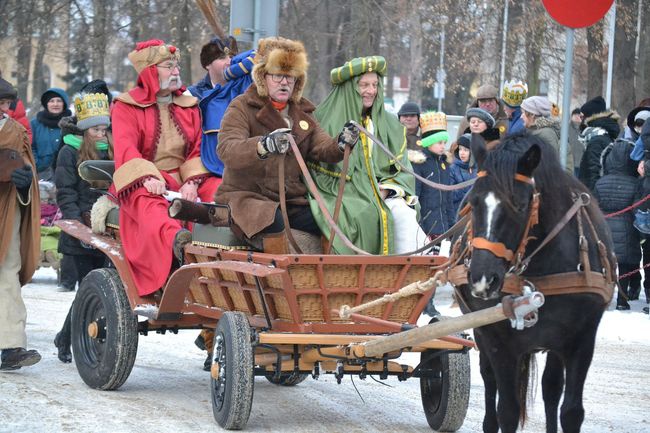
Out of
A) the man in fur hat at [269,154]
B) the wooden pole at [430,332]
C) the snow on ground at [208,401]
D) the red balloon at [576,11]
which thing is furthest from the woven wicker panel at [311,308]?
the red balloon at [576,11]

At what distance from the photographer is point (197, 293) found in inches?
297

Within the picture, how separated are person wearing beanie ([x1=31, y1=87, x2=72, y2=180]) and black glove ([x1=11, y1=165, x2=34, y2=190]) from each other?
239 inches

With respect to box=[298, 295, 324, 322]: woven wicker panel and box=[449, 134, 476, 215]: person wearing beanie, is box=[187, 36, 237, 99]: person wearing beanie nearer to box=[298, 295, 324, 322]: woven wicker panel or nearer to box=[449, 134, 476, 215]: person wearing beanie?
box=[298, 295, 324, 322]: woven wicker panel

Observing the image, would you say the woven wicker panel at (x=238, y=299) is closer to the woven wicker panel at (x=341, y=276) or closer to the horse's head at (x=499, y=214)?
the woven wicker panel at (x=341, y=276)

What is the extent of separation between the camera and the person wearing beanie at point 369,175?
6.98 meters

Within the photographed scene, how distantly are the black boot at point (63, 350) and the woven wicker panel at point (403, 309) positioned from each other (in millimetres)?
3101

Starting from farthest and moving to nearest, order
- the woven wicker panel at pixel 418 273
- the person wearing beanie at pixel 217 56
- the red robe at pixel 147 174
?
the person wearing beanie at pixel 217 56, the red robe at pixel 147 174, the woven wicker panel at pixel 418 273

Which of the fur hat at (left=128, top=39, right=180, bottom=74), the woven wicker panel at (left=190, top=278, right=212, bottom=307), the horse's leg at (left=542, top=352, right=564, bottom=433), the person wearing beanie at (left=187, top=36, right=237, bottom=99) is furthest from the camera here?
the person wearing beanie at (left=187, top=36, right=237, bottom=99)

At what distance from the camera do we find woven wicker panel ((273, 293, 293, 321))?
6.59 meters

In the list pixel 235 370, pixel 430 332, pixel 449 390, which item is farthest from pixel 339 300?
pixel 430 332

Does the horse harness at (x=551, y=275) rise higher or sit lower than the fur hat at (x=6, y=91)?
lower

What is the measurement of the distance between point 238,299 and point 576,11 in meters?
4.02

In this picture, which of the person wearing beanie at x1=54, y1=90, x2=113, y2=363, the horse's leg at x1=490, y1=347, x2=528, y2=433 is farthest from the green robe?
the person wearing beanie at x1=54, y1=90, x2=113, y2=363

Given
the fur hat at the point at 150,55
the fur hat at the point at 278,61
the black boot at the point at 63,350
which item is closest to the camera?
the fur hat at the point at 278,61
